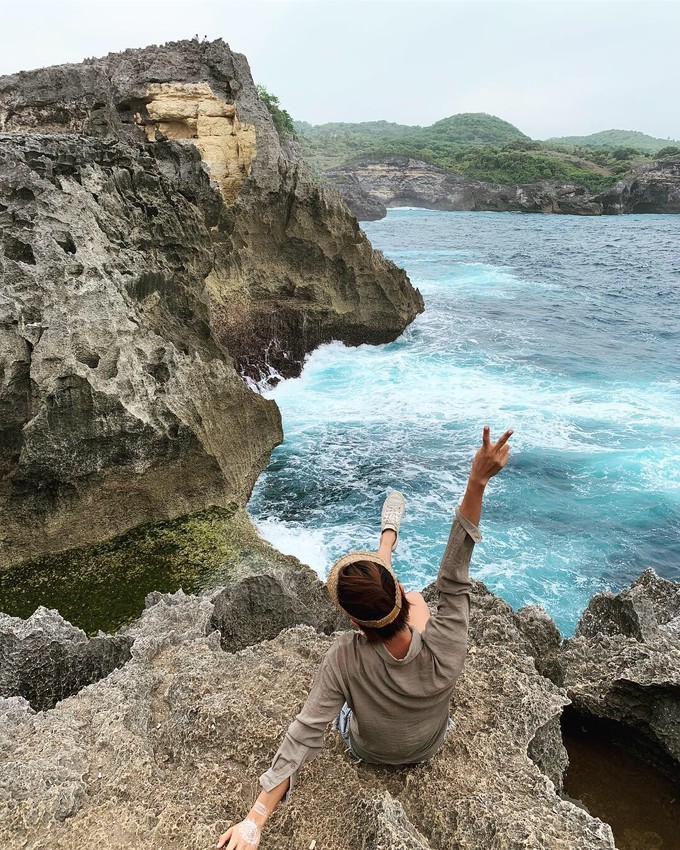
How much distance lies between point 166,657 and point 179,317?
7600 mm

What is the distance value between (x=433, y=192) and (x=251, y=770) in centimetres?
9519

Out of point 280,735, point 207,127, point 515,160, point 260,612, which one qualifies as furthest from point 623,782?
point 515,160

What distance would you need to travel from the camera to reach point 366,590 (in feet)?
7.67

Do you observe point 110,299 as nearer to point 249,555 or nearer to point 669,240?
point 249,555

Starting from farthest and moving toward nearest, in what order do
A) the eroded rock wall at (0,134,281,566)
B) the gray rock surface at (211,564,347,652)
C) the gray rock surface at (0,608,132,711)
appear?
the eroded rock wall at (0,134,281,566), the gray rock surface at (211,564,347,652), the gray rock surface at (0,608,132,711)

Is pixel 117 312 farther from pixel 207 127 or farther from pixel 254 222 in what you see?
pixel 207 127

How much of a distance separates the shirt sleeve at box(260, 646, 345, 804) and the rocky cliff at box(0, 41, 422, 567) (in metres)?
6.34

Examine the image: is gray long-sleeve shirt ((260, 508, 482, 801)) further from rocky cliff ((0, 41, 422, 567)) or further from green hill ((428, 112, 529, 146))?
green hill ((428, 112, 529, 146))

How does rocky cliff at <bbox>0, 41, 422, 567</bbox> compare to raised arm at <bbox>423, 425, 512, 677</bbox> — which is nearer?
raised arm at <bbox>423, 425, 512, 677</bbox>

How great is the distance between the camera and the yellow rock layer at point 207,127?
16953 millimetres

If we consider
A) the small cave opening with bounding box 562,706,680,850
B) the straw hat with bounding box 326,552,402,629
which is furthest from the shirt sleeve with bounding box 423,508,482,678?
the small cave opening with bounding box 562,706,680,850

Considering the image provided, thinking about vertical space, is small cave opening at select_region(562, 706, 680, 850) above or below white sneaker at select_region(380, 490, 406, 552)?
below

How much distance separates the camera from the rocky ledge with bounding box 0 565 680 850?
2.89 meters

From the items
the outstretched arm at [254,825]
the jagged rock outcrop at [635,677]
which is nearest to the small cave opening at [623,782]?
the jagged rock outcrop at [635,677]
